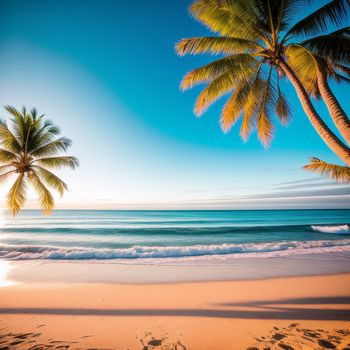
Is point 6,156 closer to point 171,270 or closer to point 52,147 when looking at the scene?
point 52,147

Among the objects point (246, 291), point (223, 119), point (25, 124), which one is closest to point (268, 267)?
Result: point (246, 291)

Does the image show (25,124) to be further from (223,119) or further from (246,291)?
(246,291)

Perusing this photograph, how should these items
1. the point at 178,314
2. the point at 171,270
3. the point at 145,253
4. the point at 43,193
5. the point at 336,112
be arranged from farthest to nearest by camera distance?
the point at 43,193 → the point at 145,253 → the point at 171,270 → the point at 178,314 → the point at 336,112

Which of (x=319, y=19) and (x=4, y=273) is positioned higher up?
(x=319, y=19)

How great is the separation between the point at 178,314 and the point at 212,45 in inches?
283

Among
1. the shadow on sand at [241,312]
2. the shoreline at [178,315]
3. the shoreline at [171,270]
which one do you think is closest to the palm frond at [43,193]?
the shoreline at [171,270]

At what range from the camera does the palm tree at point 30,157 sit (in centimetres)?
1142

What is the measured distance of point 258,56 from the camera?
219 inches

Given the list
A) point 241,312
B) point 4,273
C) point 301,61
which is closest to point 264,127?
point 301,61

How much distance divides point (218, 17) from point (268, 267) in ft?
28.5

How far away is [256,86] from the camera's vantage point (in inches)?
245

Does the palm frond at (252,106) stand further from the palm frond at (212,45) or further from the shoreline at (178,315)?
the shoreline at (178,315)

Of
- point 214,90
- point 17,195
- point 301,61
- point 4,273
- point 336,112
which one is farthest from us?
point 17,195

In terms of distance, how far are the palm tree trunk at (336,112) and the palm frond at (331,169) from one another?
6.35 ft
